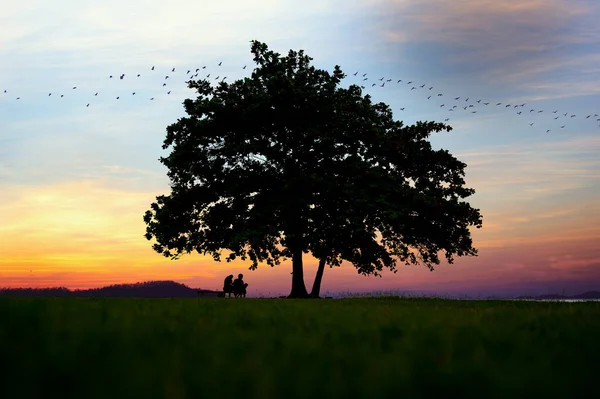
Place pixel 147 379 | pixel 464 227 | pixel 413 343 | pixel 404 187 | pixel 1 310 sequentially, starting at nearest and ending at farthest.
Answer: pixel 147 379 → pixel 413 343 → pixel 1 310 → pixel 404 187 → pixel 464 227

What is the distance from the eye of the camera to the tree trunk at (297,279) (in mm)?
40875

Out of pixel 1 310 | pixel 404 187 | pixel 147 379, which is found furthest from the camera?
pixel 404 187

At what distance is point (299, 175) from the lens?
125 feet

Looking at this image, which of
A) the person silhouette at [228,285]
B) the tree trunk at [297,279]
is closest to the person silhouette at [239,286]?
the person silhouette at [228,285]

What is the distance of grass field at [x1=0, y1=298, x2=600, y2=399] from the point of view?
531cm

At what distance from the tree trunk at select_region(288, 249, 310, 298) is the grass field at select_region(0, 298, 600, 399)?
29.4 metres

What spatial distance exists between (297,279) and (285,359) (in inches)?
1350

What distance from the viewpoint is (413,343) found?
866 cm

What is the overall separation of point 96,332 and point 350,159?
32184mm

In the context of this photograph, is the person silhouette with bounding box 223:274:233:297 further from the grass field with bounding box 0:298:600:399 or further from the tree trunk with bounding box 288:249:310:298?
the grass field with bounding box 0:298:600:399

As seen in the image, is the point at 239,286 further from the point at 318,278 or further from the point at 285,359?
the point at 285,359

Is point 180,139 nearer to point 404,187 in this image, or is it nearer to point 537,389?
point 404,187

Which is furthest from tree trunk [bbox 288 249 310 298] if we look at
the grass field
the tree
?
the grass field

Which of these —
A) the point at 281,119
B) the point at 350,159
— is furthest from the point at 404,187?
the point at 281,119
